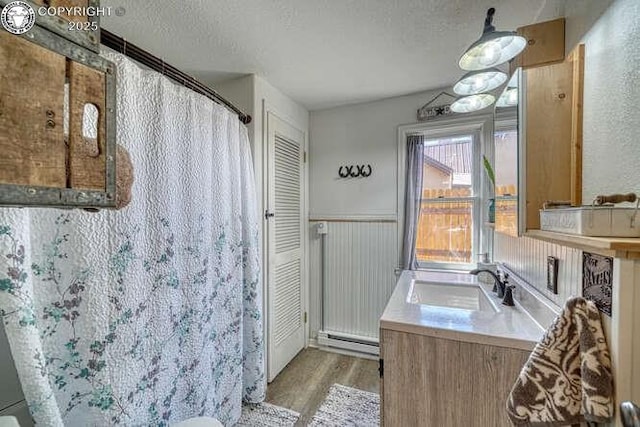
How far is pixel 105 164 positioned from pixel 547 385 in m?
1.07

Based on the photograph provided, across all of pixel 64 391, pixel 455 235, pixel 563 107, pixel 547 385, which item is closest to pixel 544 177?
pixel 563 107

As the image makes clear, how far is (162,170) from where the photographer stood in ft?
3.72

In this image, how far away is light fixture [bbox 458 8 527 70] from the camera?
3.22 ft

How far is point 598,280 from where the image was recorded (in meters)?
0.66

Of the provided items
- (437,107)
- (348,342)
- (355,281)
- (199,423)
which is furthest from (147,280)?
(437,107)

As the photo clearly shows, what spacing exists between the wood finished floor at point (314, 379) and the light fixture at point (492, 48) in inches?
80.1

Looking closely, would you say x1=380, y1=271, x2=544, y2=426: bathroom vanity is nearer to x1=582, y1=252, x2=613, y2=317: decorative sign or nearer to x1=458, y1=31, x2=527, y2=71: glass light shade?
x1=582, y1=252, x2=613, y2=317: decorative sign

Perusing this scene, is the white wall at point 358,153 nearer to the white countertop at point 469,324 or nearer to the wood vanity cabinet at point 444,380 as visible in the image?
the white countertop at point 469,324

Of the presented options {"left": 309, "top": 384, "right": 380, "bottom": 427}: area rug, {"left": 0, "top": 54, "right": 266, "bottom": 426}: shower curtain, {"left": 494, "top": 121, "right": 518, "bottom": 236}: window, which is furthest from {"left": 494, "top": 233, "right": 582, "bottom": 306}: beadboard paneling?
{"left": 0, "top": 54, "right": 266, "bottom": 426}: shower curtain

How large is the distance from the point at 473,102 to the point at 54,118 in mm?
1757

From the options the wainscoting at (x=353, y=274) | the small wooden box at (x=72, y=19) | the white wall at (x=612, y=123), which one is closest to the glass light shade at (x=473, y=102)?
the white wall at (x=612, y=123)

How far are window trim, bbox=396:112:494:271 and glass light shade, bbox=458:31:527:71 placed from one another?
3.29ft

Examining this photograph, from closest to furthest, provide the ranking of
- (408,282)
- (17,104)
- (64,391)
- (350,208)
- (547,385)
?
(17,104), (547,385), (64,391), (408,282), (350,208)

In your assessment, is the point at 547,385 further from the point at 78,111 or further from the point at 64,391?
the point at 64,391
